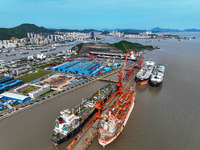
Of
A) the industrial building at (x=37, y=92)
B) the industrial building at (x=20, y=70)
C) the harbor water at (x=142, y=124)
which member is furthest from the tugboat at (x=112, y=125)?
the industrial building at (x=20, y=70)

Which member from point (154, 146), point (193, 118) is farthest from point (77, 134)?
point (193, 118)

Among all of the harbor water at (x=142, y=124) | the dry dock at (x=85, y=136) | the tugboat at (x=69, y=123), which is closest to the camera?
the dry dock at (x=85, y=136)

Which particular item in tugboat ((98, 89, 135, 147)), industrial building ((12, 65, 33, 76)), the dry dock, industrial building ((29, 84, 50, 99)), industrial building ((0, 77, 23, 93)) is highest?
industrial building ((12, 65, 33, 76))

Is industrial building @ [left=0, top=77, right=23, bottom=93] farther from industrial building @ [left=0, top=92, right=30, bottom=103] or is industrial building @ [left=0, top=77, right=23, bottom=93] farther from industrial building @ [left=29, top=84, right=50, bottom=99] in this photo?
industrial building @ [left=29, top=84, right=50, bottom=99]

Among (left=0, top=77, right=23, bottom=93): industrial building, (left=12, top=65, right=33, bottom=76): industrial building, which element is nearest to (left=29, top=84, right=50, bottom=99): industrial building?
(left=0, top=77, right=23, bottom=93): industrial building

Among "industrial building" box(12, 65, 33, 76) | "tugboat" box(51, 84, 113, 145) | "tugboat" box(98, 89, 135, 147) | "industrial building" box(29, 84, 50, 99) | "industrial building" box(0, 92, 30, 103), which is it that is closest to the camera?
"tugboat" box(98, 89, 135, 147)

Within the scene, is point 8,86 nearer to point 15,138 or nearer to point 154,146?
point 15,138

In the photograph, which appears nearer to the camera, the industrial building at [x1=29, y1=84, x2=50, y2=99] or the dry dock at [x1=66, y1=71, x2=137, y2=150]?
the dry dock at [x1=66, y1=71, x2=137, y2=150]

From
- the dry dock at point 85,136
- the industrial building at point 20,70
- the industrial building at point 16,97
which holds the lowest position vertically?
the dry dock at point 85,136

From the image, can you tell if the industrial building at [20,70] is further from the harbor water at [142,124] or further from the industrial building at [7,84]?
the harbor water at [142,124]

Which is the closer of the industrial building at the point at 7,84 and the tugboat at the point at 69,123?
the tugboat at the point at 69,123

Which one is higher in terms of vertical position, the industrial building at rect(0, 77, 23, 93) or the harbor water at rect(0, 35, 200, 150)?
the industrial building at rect(0, 77, 23, 93)

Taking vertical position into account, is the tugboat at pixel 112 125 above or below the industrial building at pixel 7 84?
below
